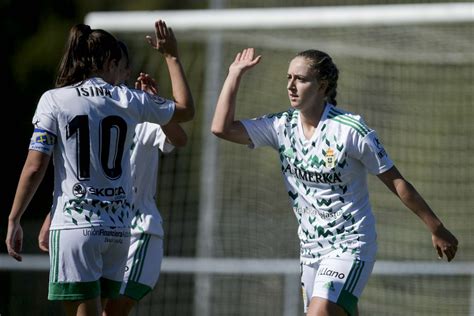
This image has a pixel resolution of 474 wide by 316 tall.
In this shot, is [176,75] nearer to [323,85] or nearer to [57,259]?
[323,85]

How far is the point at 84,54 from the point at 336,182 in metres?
1.52

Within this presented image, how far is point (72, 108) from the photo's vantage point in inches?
232

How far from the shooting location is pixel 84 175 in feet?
19.3

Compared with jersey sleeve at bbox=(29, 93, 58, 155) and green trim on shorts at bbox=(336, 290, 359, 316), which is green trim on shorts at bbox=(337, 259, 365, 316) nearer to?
green trim on shorts at bbox=(336, 290, 359, 316)

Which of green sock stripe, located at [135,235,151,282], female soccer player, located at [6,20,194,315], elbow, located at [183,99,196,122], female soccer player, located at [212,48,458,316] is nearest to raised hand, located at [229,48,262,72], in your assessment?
female soccer player, located at [212,48,458,316]

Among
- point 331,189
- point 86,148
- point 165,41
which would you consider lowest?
point 331,189

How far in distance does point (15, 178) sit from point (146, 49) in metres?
6.17

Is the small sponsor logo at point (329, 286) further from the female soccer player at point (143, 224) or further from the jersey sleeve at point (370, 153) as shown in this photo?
the female soccer player at point (143, 224)

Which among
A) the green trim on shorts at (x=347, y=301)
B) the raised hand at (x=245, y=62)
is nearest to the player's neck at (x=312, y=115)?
the raised hand at (x=245, y=62)

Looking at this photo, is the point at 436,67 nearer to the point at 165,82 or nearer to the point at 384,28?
the point at 384,28

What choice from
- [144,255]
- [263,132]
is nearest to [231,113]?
[263,132]

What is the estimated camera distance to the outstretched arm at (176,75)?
6.22 metres

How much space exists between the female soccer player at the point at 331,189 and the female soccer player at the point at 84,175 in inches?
40.2

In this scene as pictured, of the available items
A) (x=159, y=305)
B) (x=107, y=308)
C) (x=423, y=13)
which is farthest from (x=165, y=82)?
(x=107, y=308)
